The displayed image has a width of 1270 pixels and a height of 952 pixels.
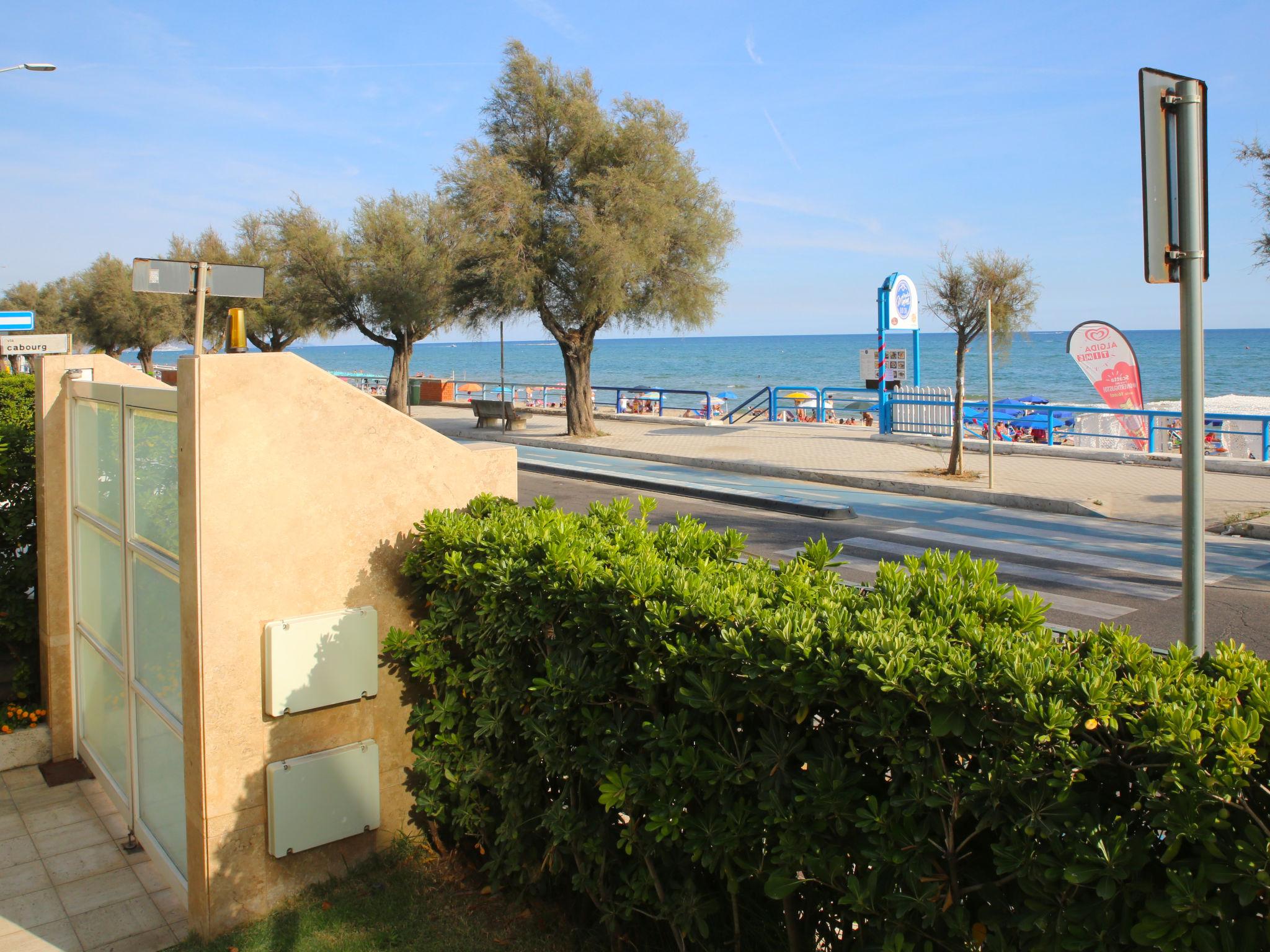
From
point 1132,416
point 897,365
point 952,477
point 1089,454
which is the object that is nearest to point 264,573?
point 952,477

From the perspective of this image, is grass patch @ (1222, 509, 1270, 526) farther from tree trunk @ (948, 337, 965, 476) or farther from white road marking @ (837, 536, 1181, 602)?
tree trunk @ (948, 337, 965, 476)

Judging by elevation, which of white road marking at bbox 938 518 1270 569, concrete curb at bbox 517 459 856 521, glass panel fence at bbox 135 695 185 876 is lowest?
glass panel fence at bbox 135 695 185 876

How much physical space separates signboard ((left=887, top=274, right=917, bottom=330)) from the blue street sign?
17455 mm

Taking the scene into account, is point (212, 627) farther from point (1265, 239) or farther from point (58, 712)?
point (1265, 239)

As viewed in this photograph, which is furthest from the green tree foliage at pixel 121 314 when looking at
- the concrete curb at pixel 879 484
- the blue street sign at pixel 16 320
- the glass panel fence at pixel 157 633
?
the glass panel fence at pixel 157 633

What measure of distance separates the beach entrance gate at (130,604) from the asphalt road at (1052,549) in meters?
5.14

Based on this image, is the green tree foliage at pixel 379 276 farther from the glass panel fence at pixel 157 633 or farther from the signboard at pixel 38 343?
the glass panel fence at pixel 157 633

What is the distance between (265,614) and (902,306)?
809 inches

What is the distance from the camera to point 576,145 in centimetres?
2291

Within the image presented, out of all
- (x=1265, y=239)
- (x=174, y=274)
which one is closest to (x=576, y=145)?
(x=1265, y=239)

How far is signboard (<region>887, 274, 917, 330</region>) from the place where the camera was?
2192 cm

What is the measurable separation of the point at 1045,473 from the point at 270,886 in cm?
1557

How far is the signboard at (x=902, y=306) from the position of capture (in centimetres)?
2192

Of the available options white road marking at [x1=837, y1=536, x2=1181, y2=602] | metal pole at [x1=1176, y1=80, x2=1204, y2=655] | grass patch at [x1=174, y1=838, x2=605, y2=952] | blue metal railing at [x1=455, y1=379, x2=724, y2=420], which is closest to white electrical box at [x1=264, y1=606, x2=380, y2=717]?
grass patch at [x1=174, y1=838, x2=605, y2=952]
